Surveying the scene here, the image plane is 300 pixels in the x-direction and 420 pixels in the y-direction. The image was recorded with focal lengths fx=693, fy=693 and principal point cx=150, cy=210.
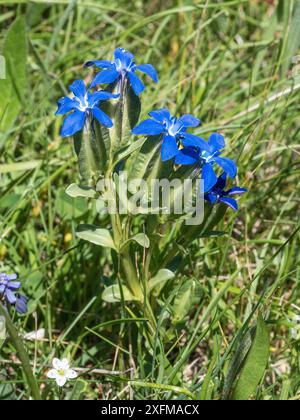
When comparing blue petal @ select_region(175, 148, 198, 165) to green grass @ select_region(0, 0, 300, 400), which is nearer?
blue petal @ select_region(175, 148, 198, 165)

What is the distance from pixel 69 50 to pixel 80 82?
1306 millimetres

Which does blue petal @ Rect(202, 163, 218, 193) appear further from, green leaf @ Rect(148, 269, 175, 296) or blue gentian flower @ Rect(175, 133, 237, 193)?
green leaf @ Rect(148, 269, 175, 296)

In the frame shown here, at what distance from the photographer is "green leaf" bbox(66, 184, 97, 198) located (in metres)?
1.84

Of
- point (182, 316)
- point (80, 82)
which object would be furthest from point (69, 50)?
point (182, 316)

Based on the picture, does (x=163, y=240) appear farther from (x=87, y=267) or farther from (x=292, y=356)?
(x=292, y=356)

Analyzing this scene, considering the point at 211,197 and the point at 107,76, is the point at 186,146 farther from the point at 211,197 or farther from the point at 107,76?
the point at 107,76

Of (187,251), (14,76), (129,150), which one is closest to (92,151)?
(129,150)

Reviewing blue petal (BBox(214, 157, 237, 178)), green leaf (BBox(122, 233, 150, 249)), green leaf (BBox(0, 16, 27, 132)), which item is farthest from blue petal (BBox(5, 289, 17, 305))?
green leaf (BBox(0, 16, 27, 132))

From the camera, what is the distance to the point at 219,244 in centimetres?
223

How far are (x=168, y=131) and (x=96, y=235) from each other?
1.25 ft

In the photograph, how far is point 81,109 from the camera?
1.76 meters

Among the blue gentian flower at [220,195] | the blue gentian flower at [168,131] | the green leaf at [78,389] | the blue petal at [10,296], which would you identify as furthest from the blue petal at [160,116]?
the green leaf at [78,389]

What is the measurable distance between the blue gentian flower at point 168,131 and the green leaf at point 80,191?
235 mm

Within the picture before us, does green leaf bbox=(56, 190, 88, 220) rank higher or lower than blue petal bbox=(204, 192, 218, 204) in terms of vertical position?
lower
